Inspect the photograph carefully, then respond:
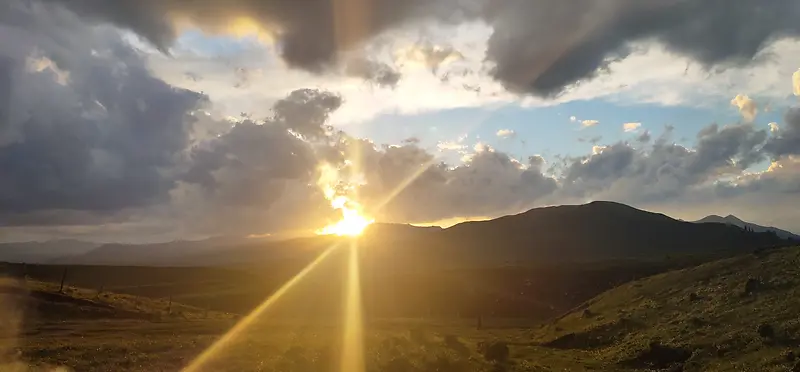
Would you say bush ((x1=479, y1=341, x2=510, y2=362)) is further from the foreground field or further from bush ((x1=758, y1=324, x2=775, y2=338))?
bush ((x1=758, y1=324, x2=775, y2=338))

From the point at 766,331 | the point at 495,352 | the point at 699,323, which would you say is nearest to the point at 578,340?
the point at 495,352

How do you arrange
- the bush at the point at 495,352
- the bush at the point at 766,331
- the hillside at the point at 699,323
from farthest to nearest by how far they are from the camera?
the bush at the point at 495,352, the bush at the point at 766,331, the hillside at the point at 699,323

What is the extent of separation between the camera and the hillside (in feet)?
125

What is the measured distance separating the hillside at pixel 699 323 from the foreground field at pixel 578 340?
0.36ft

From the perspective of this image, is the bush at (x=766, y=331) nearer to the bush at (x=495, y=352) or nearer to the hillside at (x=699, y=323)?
the hillside at (x=699, y=323)

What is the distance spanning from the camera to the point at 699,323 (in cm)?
4650

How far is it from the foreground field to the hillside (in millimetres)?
111

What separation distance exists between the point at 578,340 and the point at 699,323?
11848 mm

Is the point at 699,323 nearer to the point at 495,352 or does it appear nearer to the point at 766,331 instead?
the point at 766,331

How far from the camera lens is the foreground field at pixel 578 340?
125ft

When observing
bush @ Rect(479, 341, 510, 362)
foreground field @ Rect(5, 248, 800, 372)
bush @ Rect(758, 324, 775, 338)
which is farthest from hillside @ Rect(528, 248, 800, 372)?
bush @ Rect(479, 341, 510, 362)

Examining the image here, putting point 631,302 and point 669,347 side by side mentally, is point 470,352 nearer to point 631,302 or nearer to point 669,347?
point 669,347

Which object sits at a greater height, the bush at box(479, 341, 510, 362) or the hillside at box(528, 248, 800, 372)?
the hillside at box(528, 248, 800, 372)

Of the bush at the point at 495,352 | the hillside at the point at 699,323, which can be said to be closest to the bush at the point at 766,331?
the hillside at the point at 699,323
